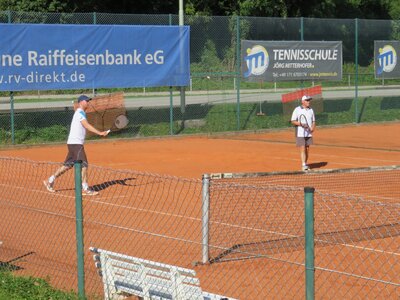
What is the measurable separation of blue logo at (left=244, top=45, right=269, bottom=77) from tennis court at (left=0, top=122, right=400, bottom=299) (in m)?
4.03

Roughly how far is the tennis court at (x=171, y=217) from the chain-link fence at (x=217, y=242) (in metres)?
0.02

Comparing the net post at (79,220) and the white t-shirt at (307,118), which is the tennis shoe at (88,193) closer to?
the white t-shirt at (307,118)

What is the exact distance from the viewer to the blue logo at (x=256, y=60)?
90.9 ft

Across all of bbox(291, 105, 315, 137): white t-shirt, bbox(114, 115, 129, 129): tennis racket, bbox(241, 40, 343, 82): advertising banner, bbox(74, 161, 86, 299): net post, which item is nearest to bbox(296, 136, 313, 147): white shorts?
bbox(291, 105, 315, 137): white t-shirt

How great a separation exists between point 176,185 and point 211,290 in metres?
6.93

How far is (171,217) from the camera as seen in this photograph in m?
12.1

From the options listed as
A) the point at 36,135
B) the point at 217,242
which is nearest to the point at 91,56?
the point at 36,135

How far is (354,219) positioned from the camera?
11.4 meters

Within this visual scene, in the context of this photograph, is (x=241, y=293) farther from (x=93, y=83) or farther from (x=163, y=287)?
(x=93, y=83)

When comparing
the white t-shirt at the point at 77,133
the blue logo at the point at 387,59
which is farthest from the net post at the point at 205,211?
the blue logo at the point at 387,59

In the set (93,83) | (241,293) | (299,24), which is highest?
(299,24)

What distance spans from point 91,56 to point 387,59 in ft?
38.7

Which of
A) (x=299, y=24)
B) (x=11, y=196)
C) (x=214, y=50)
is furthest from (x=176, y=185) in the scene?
(x=299, y=24)

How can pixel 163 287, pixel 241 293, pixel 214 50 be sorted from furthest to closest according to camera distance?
1. pixel 214 50
2. pixel 241 293
3. pixel 163 287
